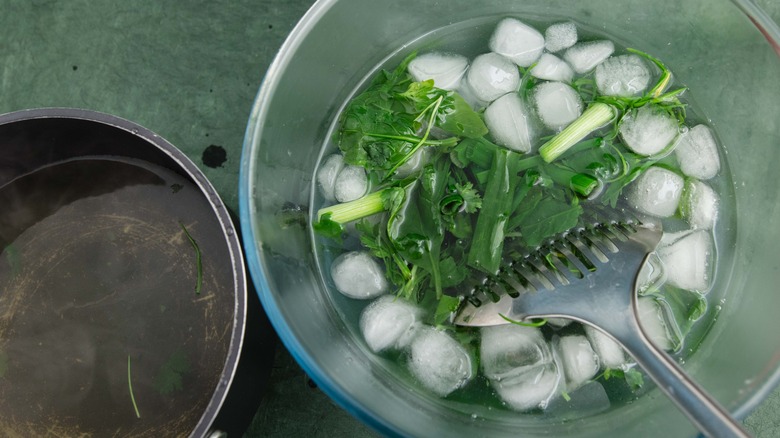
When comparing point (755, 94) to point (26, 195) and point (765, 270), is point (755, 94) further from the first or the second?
point (26, 195)

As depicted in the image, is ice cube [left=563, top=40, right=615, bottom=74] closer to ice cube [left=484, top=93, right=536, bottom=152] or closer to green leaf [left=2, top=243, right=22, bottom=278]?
ice cube [left=484, top=93, right=536, bottom=152]

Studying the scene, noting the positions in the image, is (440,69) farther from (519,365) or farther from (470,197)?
(519,365)

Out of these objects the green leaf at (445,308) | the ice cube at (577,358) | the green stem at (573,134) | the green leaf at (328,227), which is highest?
the green stem at (573,134)

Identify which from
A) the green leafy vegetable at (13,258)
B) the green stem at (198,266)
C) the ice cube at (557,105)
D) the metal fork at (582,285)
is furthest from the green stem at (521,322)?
the green leafy vegetable at (13,258)

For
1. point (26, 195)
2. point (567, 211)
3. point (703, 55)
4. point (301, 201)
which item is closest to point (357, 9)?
point (301, 201)

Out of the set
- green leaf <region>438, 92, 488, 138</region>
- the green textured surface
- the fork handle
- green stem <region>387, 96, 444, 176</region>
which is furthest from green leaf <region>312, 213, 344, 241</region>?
the fork handle

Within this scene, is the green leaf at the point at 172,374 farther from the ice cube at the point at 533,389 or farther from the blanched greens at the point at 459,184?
the ice cube at the point at 533,389
